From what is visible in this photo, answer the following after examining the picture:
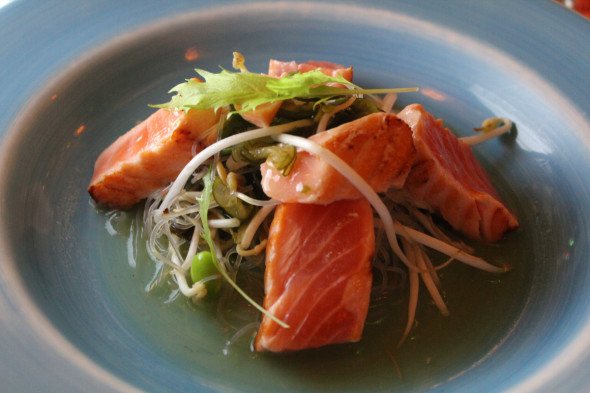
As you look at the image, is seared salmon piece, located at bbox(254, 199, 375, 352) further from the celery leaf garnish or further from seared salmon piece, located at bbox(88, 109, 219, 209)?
seared salmon piece, located at bbox(88, 109, 219, 209)

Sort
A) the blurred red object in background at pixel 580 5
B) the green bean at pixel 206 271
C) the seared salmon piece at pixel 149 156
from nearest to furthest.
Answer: the green bean at pixel 206 271 → the seared salmon piece at pixel 149 156 → the blurred red object in background at pixel 580 5

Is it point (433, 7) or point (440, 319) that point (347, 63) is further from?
point (440, 319)

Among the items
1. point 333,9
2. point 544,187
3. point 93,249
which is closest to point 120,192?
point 93,249

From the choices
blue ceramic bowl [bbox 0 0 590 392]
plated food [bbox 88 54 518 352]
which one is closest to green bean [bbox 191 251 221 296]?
plated food [bbox 88 54 518 352]

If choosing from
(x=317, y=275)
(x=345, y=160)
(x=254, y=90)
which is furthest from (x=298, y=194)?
(x=254, y=90)

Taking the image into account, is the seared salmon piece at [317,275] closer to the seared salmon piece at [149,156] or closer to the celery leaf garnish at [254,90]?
the celery leaf garnish at [254,90]

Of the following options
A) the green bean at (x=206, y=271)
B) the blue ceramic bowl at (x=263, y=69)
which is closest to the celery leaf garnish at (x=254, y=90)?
the green bean at (x=206, y=271)

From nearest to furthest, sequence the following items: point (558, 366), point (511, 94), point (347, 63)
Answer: point (558, 366)
point (511, 94)
point (347, 63)
